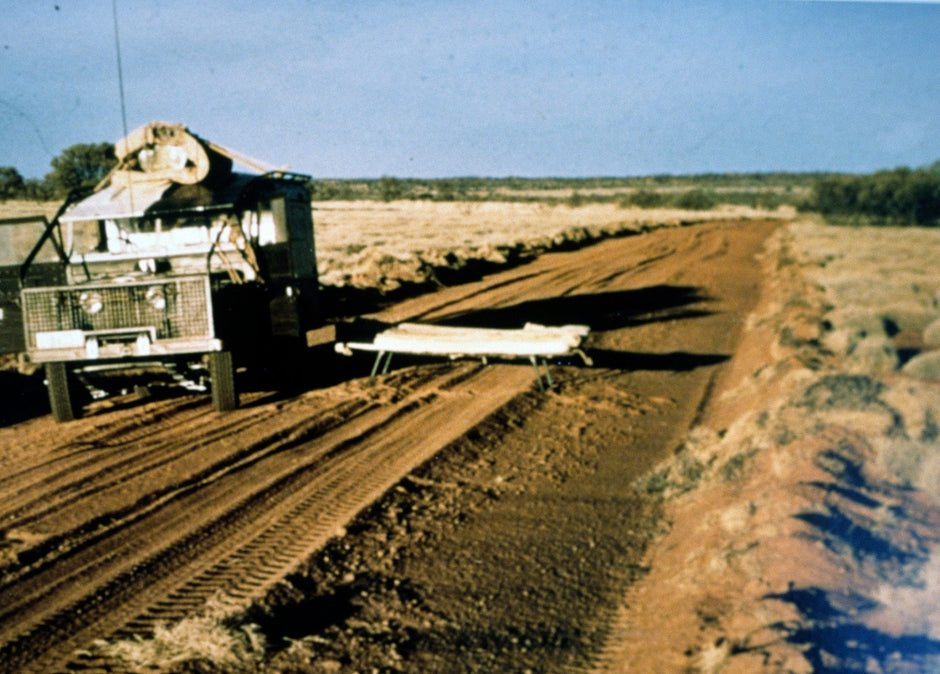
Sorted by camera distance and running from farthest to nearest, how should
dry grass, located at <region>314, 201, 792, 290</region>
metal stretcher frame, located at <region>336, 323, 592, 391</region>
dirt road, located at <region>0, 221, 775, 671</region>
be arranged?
dry grass, located at <region>314, 201, 792, 290</region>, metal stretcher frame, located at <region>336, 323, 592, 391</region>, dirt road, located at <region>0, 221, 775, 671</region>

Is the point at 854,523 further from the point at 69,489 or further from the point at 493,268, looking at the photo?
the point at 493,268

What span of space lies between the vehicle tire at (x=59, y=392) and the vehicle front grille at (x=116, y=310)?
328 mm

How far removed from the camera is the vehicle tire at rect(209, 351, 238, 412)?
916cm

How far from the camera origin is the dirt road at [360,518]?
15.4 ft

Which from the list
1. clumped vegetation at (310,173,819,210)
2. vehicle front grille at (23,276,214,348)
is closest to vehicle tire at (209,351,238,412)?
vehicle front grille at (23,276,214,348)

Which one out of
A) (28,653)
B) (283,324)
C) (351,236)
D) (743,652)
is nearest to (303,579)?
(28,653)

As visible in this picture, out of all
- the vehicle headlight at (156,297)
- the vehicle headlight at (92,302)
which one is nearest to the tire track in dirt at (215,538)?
the vehicle headlight at (156,297)

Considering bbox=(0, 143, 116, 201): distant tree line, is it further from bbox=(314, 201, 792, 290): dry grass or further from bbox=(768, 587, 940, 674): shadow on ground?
bbox=(768, 587, 940, 674): shadow on ground

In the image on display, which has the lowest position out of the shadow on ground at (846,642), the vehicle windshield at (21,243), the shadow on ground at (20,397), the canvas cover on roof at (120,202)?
the shadow on ground at (846,642)

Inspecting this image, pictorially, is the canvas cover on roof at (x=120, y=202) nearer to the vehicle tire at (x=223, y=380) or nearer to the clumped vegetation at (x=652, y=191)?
the vehicle tire at (x=223, y=380)

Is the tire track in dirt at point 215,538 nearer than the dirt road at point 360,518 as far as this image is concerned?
No

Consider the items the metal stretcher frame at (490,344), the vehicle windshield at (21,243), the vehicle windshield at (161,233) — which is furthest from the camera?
the vehicle windshield at (161,233)

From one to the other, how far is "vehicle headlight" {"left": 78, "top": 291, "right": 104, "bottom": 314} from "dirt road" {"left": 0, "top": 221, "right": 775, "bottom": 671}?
3.97 ft

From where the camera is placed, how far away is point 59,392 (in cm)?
907
